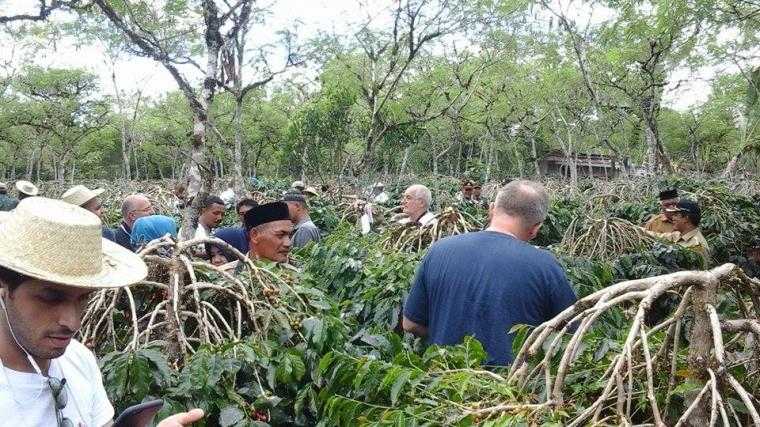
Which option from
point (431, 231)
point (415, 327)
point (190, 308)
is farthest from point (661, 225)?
point (190, 308)

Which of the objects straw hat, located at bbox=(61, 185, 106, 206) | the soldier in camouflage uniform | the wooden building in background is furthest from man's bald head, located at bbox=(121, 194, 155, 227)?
the wooden building in background

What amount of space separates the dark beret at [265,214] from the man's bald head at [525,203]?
1.99 m

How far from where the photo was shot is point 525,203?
298 cm

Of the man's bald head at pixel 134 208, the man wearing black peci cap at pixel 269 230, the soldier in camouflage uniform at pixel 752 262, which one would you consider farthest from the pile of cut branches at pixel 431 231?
the soldier in camouflage uniform at pixel 752 262

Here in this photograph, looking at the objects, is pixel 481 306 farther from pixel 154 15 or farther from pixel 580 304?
pixel 154 15

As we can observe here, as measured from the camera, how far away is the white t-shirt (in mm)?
1614

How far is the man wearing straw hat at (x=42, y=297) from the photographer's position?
1.61 meters

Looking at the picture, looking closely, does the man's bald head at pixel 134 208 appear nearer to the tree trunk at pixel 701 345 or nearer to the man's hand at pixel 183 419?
the man's hand at pixel 183 419

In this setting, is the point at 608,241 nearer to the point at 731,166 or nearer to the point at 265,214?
the point at 265,214

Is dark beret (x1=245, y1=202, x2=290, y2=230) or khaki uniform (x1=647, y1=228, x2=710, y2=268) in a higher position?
dark beret (x1=245, y1=202, x2=290, y2=230)

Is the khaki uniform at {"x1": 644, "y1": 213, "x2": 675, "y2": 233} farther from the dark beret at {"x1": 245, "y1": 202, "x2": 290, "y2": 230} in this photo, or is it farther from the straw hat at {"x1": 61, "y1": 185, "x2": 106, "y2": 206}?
the straw hat at {"x1": 61, "y1": 185, "x2": 106, "y2": 206}

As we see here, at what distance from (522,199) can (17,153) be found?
1555 inches

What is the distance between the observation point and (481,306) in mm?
2818

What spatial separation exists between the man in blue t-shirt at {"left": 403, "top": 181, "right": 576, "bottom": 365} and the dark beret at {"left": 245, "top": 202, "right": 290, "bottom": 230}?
1.73 metres
